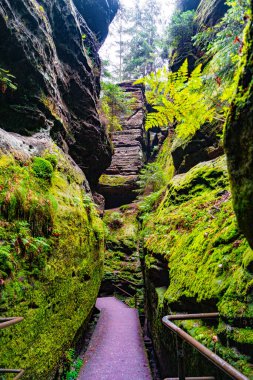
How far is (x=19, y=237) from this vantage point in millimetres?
4102

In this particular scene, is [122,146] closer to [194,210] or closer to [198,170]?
[198,170]

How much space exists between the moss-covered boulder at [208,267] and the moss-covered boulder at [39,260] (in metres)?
2.05

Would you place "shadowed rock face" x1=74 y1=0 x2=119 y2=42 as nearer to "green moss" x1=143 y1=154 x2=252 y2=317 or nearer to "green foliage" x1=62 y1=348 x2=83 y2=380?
"green moss" x1=143 y1=154 x2=252 y2=317

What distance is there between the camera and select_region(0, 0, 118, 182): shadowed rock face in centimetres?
702

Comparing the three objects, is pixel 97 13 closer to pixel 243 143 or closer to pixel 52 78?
pixel 52 78

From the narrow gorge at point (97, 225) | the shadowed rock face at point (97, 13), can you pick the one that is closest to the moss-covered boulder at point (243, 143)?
the narrow gorge at point (97, 225)

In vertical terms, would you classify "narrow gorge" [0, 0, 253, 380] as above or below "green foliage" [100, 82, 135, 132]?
below

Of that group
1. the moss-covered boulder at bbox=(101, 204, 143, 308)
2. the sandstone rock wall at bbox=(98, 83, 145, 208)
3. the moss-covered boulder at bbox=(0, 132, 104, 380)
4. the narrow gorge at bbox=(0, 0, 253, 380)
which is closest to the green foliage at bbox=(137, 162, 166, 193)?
the sandstone rock wall at bbox=(98, 83, 145, 208)

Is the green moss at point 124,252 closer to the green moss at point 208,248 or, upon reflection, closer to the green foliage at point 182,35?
the green moss at point 208,248

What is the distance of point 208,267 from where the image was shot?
144 inches

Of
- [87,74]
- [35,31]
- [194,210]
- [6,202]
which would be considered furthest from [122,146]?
[6,202]

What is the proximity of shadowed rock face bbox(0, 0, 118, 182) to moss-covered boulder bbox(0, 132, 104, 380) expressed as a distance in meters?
1.41

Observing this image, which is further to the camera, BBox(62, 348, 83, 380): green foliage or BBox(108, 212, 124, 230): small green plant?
BBox(108, 212, 124, 230): small green plant

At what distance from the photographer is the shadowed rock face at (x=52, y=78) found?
7020 millimetres
